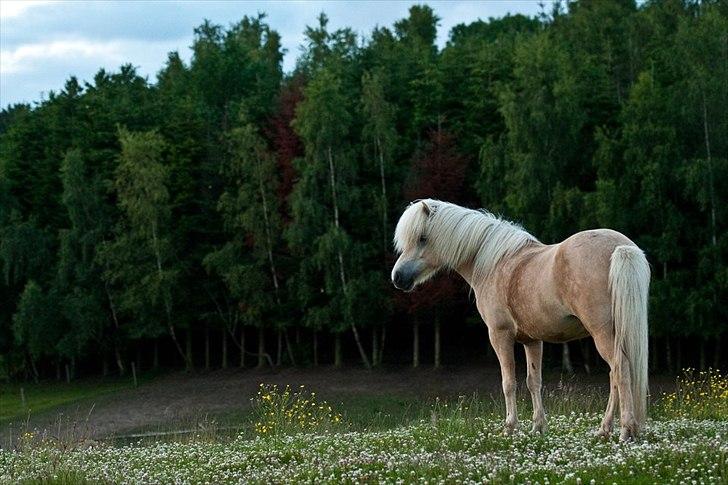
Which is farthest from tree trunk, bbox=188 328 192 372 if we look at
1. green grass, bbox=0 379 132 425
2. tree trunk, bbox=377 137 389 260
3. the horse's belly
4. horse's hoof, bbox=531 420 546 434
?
the horse's belly

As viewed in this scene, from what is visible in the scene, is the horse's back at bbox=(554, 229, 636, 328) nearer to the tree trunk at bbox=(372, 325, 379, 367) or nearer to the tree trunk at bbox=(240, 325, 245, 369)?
the tree trunk at bbox=(372, 325, 379, 367)

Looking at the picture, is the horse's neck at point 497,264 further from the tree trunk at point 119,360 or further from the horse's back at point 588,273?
the tree trunk at point 119,360

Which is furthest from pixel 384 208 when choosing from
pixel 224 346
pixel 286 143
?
pixel 224 346

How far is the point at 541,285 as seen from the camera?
1131 cm

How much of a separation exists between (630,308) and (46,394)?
168ft

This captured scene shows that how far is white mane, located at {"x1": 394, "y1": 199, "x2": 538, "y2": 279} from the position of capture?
41.5 ft

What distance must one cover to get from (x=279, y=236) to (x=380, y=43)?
22313 mm

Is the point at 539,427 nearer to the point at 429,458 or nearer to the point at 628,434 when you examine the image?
the point at 628,434

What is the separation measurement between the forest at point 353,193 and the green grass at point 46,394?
214 cm

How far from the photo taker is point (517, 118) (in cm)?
4766

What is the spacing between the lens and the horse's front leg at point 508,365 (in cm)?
1219

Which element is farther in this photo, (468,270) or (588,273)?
(468,270)

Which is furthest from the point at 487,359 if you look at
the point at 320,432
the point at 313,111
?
the point at 320,432

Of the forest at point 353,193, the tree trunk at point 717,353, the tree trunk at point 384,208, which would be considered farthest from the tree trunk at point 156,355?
the tree trunk at point 717,353
